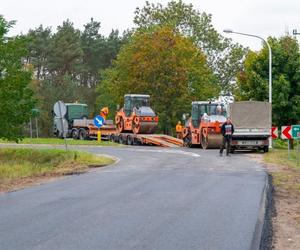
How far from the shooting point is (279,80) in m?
40.7

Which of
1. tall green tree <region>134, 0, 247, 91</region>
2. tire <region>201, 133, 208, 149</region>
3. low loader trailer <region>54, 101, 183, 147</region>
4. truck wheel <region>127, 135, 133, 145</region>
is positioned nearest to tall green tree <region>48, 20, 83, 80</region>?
tall green tree <region>134, 0, 247, 91</region>

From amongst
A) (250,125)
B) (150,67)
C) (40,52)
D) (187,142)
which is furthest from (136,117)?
(40,52)

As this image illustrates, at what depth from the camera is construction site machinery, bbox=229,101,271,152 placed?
31766mm

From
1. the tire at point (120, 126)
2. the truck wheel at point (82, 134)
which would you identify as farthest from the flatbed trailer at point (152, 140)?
the truck wheel at point (82, 134)

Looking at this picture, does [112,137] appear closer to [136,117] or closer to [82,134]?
[136,117]

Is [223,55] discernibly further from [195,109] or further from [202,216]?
[202,216]

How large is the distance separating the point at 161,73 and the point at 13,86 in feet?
94.3

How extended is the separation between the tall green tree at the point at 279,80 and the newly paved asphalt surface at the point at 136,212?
21406 mm

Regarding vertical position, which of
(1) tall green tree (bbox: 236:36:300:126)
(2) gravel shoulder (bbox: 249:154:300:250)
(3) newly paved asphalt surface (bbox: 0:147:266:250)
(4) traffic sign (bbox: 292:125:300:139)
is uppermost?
(1) tall green tree (bbox: 236:36:300:126)

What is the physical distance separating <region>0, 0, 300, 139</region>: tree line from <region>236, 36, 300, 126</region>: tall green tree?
0.21 feet

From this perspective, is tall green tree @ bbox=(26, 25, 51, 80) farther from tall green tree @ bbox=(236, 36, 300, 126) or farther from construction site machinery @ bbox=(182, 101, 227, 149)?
construction site machinery @ bbox=(182, 101, 227, 149)

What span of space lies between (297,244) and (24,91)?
988 inches

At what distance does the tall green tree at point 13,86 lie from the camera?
31.8 m

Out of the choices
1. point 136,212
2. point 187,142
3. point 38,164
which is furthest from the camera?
point 187,142
